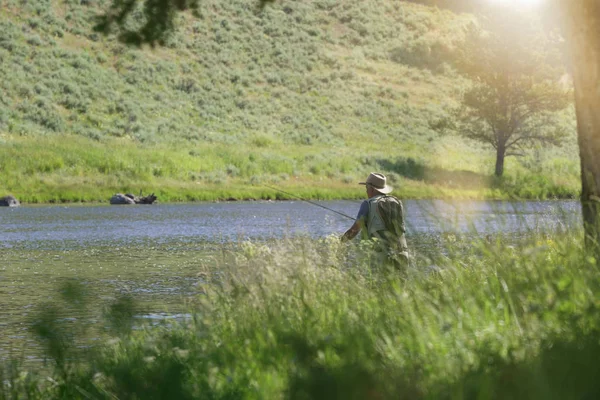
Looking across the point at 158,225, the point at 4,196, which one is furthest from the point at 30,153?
the point at 158,225

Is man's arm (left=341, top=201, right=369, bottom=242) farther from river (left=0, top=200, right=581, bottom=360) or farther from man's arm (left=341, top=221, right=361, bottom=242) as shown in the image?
river (left=0, top=200, right=581, bottom=360)

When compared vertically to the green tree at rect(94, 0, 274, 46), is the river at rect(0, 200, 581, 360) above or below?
below

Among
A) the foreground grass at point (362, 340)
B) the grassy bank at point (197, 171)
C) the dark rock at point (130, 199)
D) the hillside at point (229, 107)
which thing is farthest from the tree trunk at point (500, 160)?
the foreground grass at point (362, 340)

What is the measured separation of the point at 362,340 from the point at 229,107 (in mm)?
59077

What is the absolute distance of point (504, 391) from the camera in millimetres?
4434

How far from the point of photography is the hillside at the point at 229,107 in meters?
48.0

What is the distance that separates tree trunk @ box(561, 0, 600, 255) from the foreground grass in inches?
26.7

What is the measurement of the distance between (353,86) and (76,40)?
2054 centimetres

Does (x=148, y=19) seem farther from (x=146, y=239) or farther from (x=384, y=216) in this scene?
(x=146, y=239)

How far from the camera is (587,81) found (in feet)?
25.8

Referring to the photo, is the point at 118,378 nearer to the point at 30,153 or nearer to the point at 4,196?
the point at 4,196

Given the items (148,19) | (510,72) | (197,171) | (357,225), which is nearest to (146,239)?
(357,225)

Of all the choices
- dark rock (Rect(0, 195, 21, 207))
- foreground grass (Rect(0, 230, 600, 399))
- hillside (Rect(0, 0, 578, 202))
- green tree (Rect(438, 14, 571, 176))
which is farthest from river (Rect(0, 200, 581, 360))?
green tree (Rect(438, 14, 571, 176))

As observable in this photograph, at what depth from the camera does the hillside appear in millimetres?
48031
